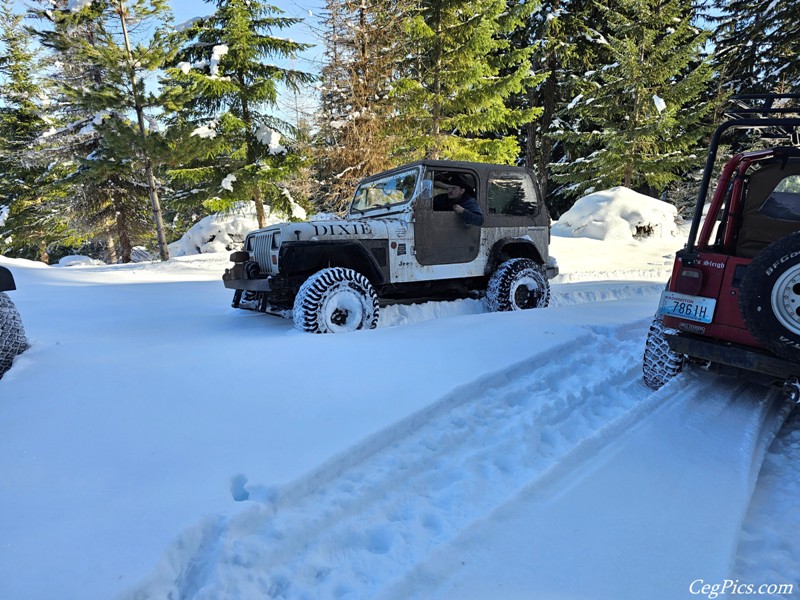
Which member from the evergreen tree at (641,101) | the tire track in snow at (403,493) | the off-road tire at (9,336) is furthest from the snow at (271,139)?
the tire track in snow at (403,493)

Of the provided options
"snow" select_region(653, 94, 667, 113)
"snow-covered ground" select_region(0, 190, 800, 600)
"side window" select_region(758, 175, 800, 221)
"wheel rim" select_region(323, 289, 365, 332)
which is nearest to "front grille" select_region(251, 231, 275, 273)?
"wheel rim" select_region(323, 289, 365, 332)

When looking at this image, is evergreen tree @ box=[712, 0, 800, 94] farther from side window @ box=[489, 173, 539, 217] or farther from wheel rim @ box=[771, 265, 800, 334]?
wheel rim @ box=[771, 265, 800, 334]

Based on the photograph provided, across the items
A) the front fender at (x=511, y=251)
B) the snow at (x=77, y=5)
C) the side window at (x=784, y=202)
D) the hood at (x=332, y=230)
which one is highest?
the snow at (x=77, y=5)

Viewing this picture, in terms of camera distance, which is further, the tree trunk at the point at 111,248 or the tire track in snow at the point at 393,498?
the tree trunk at the point at 111,248

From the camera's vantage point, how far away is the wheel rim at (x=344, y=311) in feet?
14.5

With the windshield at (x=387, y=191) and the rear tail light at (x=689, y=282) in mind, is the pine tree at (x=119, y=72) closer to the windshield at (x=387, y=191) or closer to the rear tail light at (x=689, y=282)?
the windshield at (x=387, y=191)

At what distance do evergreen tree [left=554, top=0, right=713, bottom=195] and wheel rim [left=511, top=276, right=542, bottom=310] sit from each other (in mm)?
15016

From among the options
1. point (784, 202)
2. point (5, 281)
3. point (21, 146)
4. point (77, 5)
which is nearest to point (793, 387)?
point (784, 202)

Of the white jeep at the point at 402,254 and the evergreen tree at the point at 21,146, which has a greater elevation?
the evergreen tree at the point at 21,146

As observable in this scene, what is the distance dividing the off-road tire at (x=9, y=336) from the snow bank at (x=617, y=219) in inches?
602

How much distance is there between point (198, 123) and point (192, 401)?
1539 centimetres

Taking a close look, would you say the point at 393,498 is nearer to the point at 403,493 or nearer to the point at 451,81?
the point at 403,493

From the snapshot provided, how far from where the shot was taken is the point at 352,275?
4.58 metres

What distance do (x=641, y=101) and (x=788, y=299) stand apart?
20094 millimetres
